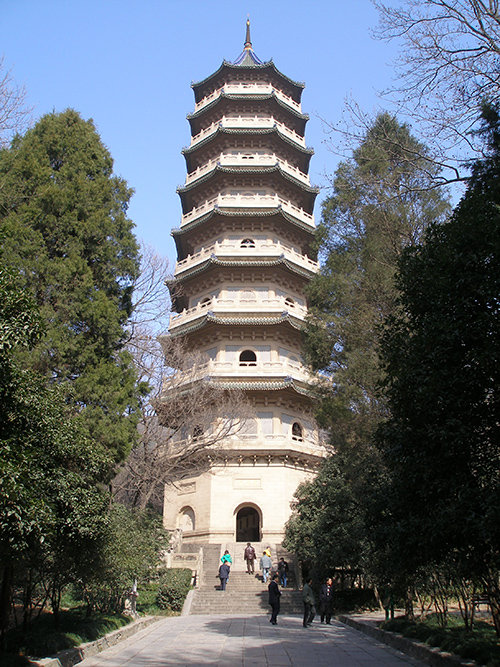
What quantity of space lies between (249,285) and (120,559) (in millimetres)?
13903

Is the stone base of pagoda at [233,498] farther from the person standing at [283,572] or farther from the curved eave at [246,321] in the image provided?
the curved eave at [246,321]

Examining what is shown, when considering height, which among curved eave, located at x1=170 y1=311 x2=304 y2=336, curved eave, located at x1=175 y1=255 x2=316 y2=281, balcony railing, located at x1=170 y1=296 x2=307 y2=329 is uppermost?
curved eave, located at x1=175 y1=255 x2=316 y2=281

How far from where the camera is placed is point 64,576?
7.45 meters

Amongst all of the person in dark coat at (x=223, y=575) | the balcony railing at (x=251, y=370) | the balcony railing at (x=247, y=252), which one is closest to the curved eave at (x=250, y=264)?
the balcony railing at (x=247, y=252)

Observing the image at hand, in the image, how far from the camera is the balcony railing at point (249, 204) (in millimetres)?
22219

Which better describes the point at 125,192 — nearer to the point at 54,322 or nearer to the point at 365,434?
the point at 54,322

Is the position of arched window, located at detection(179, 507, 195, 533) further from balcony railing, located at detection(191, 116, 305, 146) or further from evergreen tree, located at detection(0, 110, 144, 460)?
balcony railing, located at detection(191, 116, 305, 146)

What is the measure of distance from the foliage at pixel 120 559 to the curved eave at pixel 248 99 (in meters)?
18.8

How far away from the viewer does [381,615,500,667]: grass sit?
18.2 ft

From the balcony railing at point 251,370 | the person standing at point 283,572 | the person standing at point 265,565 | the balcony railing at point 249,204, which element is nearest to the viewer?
the person standing at point 283,572

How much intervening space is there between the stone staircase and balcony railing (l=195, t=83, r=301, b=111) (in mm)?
19334

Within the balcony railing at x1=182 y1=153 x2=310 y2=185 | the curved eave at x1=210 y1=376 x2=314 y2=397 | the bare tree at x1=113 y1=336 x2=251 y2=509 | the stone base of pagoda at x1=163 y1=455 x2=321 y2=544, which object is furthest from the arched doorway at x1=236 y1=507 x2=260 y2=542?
the balcony railing at x1=182 y1=153 x2=310 y2=185

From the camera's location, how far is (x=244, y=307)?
20406mm

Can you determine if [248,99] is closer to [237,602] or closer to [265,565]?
[265,565]
